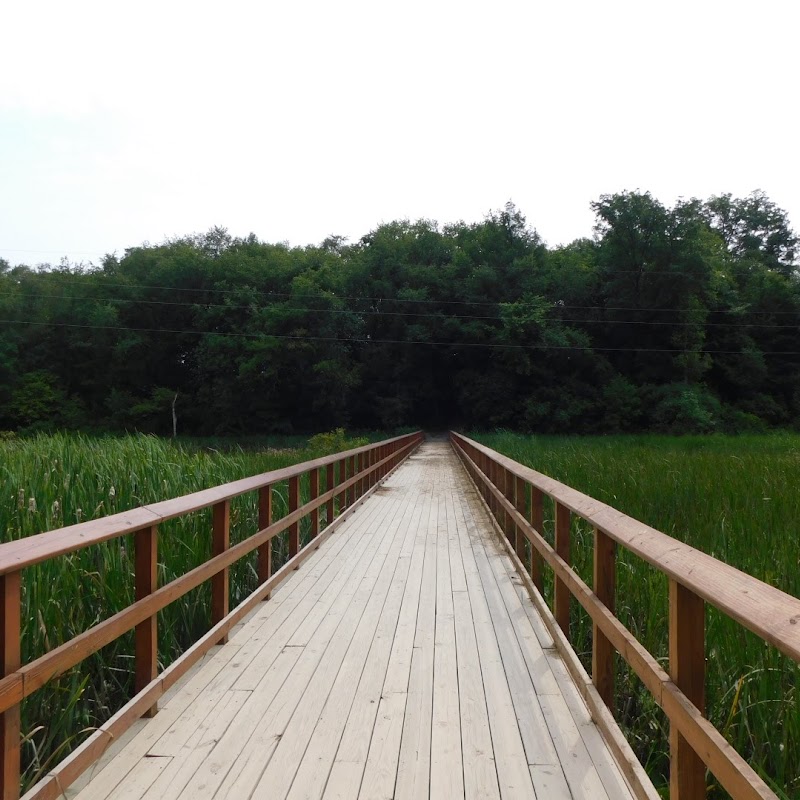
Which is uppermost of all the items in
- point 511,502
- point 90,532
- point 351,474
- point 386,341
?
point 386,341

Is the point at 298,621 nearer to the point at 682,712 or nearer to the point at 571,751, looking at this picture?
the point at 571,751

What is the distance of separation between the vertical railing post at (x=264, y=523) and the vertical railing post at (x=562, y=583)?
6.39ft

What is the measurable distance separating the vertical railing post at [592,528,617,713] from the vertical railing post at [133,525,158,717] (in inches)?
70.0

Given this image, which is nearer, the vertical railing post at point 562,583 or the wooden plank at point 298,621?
the wooden plank at point 298,621

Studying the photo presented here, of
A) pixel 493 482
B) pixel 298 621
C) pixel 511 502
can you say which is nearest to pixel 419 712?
pixel 298 621

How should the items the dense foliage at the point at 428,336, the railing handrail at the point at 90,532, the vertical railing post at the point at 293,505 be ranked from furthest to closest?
the dense foliage at the point at 428,336 → the vertical railing post at the point at 293,505 → the railing handrail at the point at 90,532

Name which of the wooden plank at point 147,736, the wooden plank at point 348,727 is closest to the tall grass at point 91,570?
the wooden plank at point 147,736

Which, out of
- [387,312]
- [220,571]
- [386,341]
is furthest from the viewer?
[387,312]

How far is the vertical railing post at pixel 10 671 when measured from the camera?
1.68m

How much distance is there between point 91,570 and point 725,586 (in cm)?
312

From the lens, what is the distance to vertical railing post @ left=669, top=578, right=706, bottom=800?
5.38 ft

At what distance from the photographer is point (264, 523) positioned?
4.47 metres

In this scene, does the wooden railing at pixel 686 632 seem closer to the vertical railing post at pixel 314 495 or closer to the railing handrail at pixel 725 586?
the railing handrail at pixel 725 586

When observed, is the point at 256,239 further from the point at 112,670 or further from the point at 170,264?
Answer: the point at 112,670
